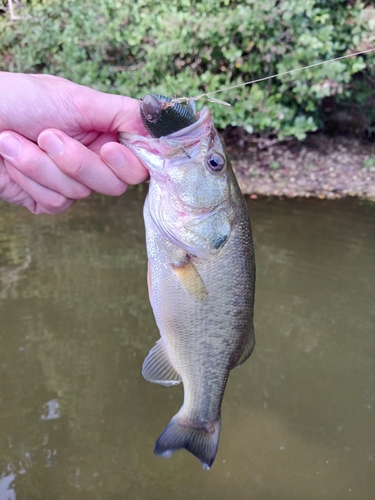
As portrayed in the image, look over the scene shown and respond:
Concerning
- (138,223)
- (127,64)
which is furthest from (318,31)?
(138,223)

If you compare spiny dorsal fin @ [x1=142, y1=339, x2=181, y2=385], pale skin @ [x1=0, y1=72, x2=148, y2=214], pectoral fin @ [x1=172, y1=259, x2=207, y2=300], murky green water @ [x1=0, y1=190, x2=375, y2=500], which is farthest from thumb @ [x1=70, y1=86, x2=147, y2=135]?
murky green water @ [x1=0, y1=190, x2=375, y2=500]

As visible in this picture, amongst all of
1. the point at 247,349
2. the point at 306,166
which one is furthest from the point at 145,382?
the point at 306,166

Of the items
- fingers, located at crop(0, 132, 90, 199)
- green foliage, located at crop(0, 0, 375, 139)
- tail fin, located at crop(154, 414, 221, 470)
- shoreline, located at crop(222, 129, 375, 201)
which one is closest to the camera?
fingers, located at crop(0, 132, 90, 199)

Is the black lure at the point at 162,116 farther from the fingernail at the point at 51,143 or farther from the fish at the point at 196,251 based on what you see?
the fingernail at the point at 51,143

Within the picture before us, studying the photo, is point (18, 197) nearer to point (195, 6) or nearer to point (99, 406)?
point (99, 406)

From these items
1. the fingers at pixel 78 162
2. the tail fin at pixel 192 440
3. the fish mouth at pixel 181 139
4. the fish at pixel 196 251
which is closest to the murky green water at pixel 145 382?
the tail fin at pixel 192 440

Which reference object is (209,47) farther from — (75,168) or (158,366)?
(158,366)

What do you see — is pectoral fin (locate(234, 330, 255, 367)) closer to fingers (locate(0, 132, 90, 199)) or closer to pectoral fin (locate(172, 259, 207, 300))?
pectoral fin (locate(172, 259, 207, 300))
